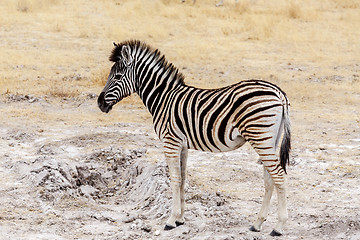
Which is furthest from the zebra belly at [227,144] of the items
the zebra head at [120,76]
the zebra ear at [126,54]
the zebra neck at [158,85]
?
the zebra ear at [126,54]

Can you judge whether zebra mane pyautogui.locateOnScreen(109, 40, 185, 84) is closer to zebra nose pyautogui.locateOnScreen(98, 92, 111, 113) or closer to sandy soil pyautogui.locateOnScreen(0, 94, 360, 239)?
zebra nose pyautogui.locateOnScreen(98, 92, 111, 113)

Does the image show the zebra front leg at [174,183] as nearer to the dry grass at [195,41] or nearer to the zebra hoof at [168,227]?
the zebra hoof at [168,227]

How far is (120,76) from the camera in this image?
721cm

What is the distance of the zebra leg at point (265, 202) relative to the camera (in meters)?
6.45

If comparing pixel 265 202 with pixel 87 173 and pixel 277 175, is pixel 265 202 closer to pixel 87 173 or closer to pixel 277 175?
pixel 277 175

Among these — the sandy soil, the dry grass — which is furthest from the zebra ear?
the dry grass

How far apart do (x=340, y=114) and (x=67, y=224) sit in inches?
299

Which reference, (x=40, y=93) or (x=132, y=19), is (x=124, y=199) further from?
(x=132, y=19)

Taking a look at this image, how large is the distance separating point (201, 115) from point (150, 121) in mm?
5825

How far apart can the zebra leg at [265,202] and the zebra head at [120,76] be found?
1.99 m

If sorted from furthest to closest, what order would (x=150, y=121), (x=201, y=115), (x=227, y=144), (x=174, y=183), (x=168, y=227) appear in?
(x=150, y=121) < (x=168, y=227) < (x=174, y=183) < (x=201, y=115) < (x=227, y=144)

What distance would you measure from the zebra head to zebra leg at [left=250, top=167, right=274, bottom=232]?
1.99m

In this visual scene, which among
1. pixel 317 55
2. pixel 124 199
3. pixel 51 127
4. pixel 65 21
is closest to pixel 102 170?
pixel 124 199

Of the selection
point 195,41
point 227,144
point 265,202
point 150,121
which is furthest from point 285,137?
point 195,41
